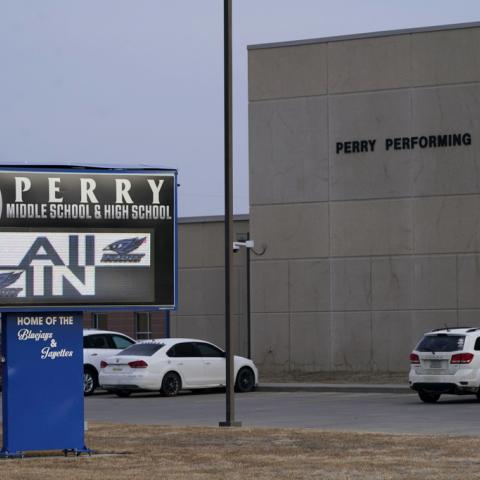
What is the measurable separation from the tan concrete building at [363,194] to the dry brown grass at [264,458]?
20916mm

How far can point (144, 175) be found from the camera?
1650 centimetres

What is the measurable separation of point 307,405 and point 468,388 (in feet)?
11.1

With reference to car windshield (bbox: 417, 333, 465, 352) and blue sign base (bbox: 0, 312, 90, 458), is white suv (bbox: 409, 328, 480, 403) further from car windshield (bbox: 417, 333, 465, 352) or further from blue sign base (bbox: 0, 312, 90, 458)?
blue sign base (bbox: 0, 312, 90, 458)

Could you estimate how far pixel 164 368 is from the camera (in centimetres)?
3262

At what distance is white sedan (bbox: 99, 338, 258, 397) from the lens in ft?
106

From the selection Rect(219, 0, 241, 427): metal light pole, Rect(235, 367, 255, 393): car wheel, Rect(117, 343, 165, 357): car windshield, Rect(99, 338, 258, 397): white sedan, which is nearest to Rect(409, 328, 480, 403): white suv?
Rect(99, 338, 258, 397): white sedan

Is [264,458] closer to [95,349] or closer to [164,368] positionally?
[164,368]

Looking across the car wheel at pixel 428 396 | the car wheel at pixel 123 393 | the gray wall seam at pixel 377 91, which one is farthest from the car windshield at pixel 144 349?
the gray wall seam at pixel 377 91

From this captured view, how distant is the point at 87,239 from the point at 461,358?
13437 mm

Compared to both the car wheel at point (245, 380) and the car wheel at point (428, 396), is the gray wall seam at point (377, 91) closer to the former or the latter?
the car wheel at point (245, 380)

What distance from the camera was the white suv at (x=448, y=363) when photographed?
2753 centimetres

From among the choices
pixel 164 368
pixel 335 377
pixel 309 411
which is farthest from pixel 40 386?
pixel 335 377

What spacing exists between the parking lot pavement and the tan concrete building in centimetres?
675


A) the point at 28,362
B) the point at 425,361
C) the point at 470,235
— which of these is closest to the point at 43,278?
the point at 28,362
